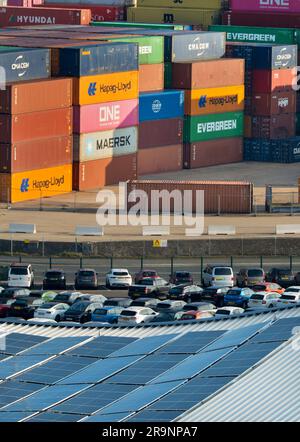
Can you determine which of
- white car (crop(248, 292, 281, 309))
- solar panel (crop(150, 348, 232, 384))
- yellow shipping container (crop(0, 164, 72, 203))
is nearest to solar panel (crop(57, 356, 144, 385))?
solar panel (crop(150, 348, 232, 384))

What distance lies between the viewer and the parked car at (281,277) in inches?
2249

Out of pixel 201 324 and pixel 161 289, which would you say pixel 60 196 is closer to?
pixel 161 289

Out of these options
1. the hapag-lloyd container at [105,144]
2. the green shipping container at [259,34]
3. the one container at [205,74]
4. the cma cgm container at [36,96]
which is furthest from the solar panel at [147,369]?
the green shipping container at [259,34]

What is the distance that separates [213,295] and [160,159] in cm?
3252

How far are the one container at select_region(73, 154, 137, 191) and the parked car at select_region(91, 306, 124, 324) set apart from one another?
28.2 metres

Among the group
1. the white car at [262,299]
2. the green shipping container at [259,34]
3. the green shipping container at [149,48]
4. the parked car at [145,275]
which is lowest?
the white car at [262,299]

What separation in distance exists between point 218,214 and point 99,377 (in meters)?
36.1

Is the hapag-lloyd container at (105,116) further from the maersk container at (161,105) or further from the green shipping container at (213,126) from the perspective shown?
the green shipping container at (213,126)

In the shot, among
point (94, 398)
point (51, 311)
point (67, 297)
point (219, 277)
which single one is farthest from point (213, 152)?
point (94, 398)

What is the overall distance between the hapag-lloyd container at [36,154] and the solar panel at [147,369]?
120 ft

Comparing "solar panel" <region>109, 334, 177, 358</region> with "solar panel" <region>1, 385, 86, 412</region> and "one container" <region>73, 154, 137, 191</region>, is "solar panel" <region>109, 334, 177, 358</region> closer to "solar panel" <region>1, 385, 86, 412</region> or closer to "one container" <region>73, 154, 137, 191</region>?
"solar panel" <region>1, 385, 86, 412</region>

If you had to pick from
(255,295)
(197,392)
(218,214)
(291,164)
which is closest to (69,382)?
(197,392)

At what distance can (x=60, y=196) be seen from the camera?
76.1 meters

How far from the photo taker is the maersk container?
8419 cm
